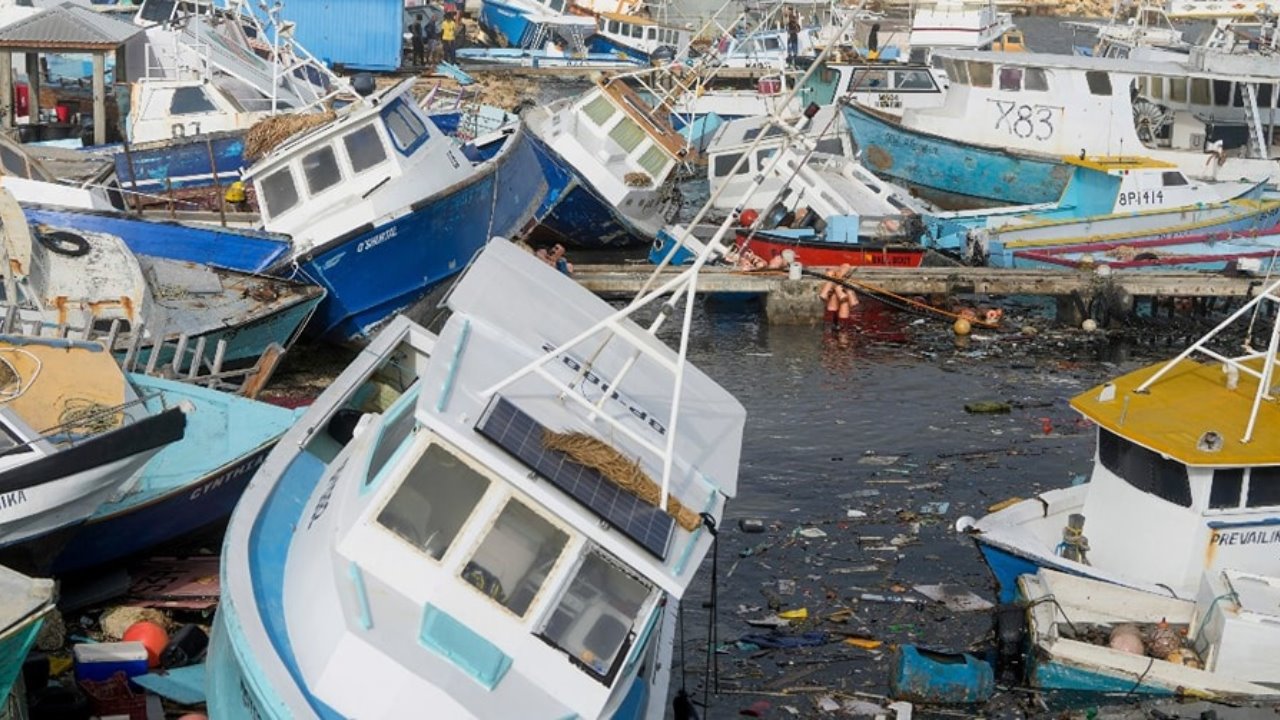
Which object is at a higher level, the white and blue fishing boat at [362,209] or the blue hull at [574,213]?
the white and blue fishing boat at [362,209]

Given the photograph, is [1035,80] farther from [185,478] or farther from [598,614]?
[598,614]

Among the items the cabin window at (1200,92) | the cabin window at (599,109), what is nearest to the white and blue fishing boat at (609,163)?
the cabin window at (599,109)

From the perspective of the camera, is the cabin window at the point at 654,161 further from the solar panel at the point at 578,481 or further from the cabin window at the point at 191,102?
the solar panel at the point at 578,481

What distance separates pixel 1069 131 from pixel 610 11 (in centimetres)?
3288

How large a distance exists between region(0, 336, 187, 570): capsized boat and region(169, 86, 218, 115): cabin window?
1482 centimetres

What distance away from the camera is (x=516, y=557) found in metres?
9.53

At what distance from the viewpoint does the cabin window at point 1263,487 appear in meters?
14.6

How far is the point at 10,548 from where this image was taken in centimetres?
1273

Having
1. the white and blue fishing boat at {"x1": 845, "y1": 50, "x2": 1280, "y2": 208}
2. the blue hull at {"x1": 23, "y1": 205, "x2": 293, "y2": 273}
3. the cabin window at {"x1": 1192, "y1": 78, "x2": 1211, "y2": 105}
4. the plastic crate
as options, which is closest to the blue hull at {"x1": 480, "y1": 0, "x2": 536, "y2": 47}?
the white and blue fishing boat at {"x1": 845, "y1": 50, "x2": 1280, "y2": 208}

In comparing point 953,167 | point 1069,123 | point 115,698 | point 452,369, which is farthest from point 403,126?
point 1069,123

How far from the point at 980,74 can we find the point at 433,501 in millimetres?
26871

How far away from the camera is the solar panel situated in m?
9.47

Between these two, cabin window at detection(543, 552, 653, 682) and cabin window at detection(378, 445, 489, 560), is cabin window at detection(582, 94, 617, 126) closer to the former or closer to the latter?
cabin window at detection(378, 445, 489, 560)

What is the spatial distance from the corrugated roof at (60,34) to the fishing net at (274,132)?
231 inches
